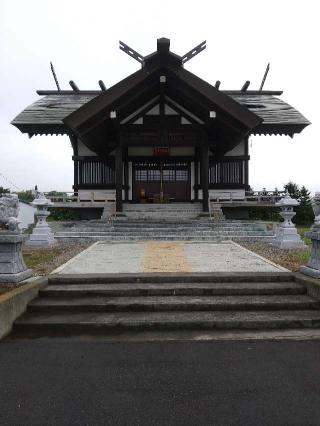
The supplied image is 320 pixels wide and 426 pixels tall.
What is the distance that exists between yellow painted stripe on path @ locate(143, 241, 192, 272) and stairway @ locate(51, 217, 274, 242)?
135cm

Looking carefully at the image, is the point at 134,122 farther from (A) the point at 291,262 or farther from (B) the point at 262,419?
(B) the point at 262,419

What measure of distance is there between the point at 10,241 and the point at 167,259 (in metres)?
A: 3.46

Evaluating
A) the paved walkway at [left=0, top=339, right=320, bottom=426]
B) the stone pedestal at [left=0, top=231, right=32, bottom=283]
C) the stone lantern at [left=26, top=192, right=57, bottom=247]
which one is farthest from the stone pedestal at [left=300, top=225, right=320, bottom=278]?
the stone lantern at [left=26, top=192, right=57, bottom=247]

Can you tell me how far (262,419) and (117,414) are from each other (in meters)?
1.08

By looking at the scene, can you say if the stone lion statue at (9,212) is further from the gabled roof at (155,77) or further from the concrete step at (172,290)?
the gabled roof at (155,77)

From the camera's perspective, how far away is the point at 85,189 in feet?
60.2

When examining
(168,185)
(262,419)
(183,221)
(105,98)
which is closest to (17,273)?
(262,419)

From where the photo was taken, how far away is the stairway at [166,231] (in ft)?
38.6

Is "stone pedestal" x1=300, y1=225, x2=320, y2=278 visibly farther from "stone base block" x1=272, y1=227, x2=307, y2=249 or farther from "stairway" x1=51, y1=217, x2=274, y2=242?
"stairway" x1=51, y1=217, x2=274, y2=242

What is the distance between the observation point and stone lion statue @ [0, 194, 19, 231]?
550cm

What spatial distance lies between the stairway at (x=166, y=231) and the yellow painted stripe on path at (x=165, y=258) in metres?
1.35

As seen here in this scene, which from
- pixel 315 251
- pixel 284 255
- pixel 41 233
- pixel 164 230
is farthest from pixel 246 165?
pixel 315 251

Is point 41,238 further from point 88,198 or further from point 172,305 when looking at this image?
point 88,198

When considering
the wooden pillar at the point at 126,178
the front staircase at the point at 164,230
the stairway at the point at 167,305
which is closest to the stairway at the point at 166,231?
the front staircase at the point at 164,230
